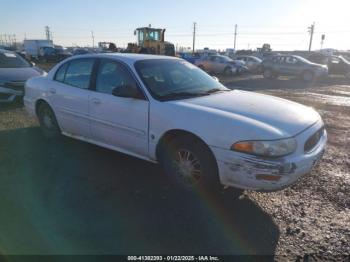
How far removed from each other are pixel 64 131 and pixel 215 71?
20.4m

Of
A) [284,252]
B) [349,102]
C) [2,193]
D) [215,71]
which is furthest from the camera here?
[215,71]

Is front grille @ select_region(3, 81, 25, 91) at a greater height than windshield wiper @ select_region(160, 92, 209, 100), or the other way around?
windshield wiper @ select_region(160, 92, 209, 100)

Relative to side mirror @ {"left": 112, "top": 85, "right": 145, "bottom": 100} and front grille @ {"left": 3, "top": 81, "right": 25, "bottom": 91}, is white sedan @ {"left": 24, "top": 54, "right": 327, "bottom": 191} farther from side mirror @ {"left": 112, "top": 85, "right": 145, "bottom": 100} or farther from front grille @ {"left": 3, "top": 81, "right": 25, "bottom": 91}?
front grille @ {"left": 3, "top": 81, "right": 25, "bottom": 91}

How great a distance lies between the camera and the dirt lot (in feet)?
9.87

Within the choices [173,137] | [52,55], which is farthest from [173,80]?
[52,55]

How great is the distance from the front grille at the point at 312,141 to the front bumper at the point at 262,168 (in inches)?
2.4

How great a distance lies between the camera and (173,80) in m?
4.55


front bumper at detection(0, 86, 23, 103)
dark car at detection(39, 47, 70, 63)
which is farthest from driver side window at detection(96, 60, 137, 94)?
dark car at detection(39, 47, 70, 63)

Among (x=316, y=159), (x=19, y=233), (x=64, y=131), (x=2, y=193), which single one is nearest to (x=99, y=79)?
(x=64, y=131)

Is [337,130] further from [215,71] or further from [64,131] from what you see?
[215,71]

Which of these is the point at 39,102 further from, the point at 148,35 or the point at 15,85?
the point at 148,35

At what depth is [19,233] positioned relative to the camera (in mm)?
3135

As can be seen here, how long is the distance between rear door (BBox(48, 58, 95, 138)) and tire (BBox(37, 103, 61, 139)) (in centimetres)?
24

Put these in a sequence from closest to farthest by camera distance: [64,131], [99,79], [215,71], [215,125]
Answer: [215,125]
[99,79]
[64,131]
[215,71]
